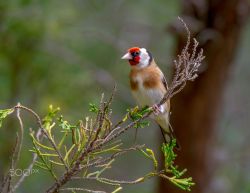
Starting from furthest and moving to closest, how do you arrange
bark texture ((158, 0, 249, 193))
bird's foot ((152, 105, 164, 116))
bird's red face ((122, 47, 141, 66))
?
bark texture ((158, 0, 249, 193)) < bird's red face ((122, 47, 141, 66)) < bird's foot ((152, 105, 164, 116))

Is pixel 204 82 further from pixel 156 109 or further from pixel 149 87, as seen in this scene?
pixel 156 109

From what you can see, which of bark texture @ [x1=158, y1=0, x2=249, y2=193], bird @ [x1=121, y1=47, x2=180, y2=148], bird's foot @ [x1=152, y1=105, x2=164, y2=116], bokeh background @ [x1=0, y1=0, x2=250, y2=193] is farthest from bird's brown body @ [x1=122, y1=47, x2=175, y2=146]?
bokeh background @ [x1=0, y1=0, x2=250, y2=193]

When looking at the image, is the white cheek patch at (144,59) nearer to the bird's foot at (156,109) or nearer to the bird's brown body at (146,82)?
the bird's brown body at (146,82)

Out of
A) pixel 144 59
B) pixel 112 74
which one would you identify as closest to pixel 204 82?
pixel 144 59

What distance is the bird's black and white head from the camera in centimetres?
347

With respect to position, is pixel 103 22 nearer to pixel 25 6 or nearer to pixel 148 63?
pixel 25 6

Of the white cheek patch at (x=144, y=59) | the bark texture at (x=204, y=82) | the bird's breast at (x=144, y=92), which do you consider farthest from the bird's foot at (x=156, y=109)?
the bark texture at (x=204, y=82)

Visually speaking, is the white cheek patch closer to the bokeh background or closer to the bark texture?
the bark texture

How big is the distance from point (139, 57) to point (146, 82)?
6.3 inches

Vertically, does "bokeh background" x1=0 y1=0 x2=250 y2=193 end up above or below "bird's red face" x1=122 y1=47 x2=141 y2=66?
above

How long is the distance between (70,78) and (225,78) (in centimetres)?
152

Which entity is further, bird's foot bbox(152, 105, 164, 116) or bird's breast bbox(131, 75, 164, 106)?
bird's breast bbox(131, 75, 164, 106)

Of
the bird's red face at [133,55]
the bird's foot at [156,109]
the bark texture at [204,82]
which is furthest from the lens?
the bark texture at [204,82]

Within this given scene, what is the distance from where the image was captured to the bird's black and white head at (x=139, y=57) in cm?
347
